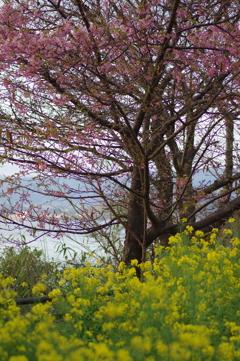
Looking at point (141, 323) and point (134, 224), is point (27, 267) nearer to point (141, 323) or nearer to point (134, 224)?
point (134, 224)

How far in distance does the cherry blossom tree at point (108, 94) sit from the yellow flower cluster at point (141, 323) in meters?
1.39

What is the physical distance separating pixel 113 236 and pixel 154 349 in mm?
4659

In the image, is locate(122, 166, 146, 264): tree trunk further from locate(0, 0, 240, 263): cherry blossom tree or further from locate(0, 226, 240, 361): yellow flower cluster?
locate(0, 226, 240, 361): yellow flower cluster

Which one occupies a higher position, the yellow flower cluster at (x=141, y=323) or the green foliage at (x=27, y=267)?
the green foliage at (x=27, y=267)

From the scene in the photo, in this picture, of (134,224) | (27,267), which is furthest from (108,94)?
(27,267)

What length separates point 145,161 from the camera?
4.28 metres

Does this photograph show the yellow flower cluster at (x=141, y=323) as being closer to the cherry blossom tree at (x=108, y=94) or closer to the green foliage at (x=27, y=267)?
the cherry blossom tree at (x=108, y=94)

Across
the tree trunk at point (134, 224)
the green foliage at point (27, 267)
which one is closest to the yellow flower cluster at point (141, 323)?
the tree trunk at point (134, 224)

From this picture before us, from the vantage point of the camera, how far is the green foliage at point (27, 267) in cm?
595

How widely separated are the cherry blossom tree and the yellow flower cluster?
1.39 m

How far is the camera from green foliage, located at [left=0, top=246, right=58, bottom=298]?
595 cm

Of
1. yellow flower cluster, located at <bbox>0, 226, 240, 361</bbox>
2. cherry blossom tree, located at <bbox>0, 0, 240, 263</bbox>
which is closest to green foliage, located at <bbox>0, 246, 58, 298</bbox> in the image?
cherry blossom tree, located at <bbox>0, 0, 240, 263</bbox>

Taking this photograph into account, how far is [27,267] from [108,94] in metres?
3.15

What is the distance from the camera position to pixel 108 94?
4.06 m
